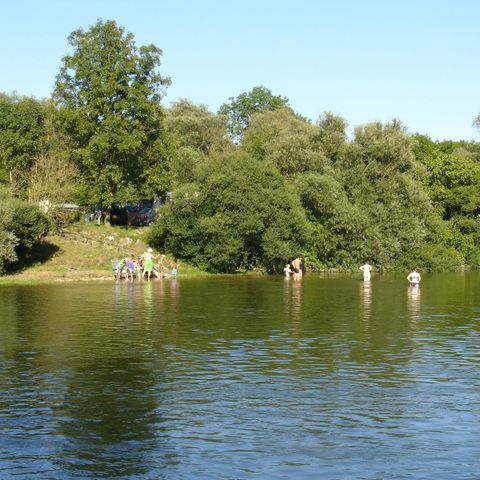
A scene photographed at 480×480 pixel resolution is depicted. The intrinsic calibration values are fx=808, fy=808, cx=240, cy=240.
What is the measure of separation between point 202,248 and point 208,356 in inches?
2002

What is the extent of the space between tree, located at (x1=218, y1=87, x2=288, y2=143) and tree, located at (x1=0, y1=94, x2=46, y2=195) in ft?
318

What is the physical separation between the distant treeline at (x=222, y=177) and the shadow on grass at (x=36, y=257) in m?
5.85

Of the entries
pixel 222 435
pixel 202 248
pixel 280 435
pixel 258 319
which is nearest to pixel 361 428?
pixel 280 435

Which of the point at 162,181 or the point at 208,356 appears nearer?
A: the point at 208,356

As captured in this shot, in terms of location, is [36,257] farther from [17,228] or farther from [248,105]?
[248,105]

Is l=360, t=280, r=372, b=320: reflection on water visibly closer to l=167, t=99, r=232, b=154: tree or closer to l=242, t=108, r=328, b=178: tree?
l=242, t=108, r=328, b=178: tree

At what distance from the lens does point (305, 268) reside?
283 ft

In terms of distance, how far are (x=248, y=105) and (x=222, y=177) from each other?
370ft

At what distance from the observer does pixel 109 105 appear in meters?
83.2

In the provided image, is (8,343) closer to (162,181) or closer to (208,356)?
(208,356)

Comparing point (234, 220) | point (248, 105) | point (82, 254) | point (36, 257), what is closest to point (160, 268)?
point (82, 254)

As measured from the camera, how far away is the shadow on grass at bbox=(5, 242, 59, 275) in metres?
68.1

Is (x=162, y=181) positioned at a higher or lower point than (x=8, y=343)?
higher

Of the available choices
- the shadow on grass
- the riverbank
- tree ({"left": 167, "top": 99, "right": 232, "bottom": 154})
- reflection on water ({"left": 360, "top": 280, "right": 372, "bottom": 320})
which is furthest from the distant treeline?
tree ({"left": 167, "top": 99, "right": 232, "bottom": 154})
